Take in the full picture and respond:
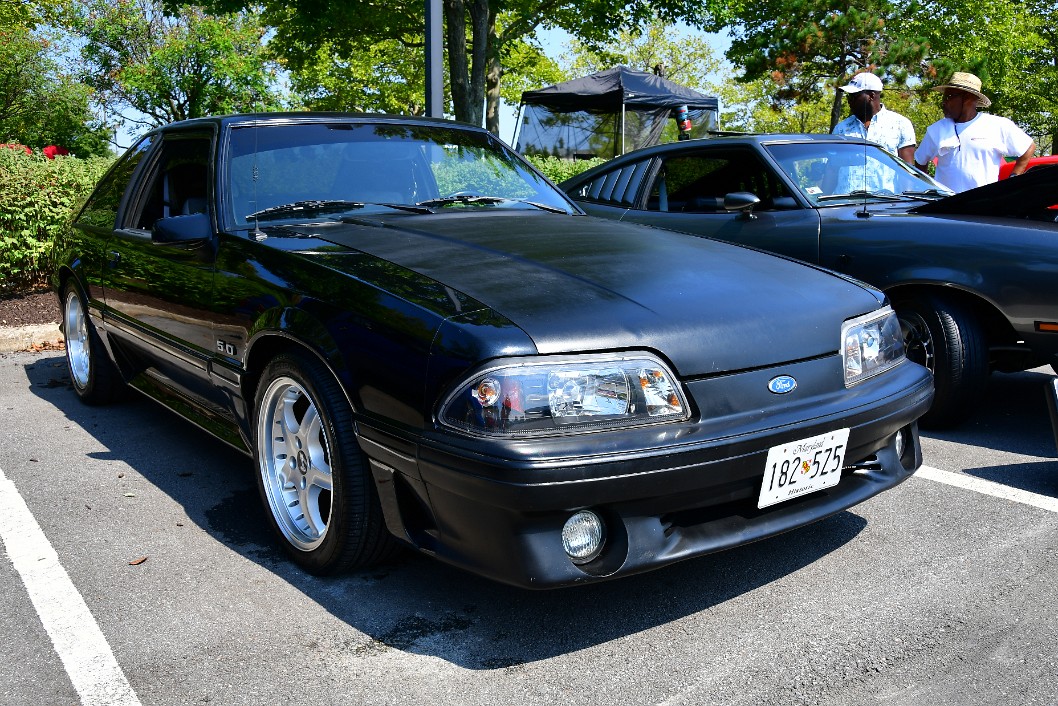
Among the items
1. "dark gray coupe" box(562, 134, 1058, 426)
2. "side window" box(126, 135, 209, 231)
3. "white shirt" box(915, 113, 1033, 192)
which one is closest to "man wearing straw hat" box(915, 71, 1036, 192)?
"white shirt" box(915, 113, 1033, 192)

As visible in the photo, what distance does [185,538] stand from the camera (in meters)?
3.26

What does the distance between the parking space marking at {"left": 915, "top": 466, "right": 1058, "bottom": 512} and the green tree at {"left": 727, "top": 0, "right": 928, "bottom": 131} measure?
2402 cm

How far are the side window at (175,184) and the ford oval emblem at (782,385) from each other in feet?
7.51

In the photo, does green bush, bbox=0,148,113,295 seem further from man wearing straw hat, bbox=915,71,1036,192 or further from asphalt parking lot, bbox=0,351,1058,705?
man wearing straw hat, bbox=915,71,1036,192

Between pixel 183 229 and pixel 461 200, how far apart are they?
108 cm

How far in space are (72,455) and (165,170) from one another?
1.34 metres

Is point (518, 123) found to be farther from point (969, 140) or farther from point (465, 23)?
point (969, 140)

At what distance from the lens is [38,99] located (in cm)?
2570

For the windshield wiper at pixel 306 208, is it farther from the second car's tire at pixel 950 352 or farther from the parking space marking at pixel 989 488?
the second car's tire at pixel 950 352

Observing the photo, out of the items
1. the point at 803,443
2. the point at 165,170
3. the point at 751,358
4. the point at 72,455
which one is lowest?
the point at 72,455

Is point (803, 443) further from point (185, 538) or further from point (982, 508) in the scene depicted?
point (185, 538)

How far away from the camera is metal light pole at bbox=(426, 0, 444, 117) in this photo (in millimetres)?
7129

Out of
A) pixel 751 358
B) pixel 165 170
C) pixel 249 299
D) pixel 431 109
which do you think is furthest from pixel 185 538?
pixel 431 109

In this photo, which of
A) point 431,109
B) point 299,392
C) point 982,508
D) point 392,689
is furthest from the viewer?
point 431,109
